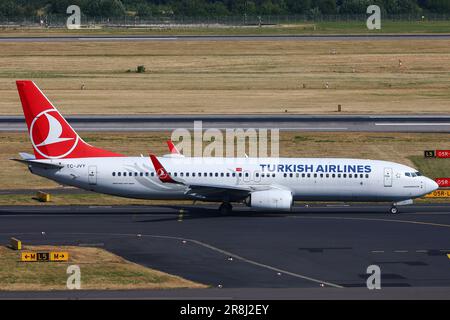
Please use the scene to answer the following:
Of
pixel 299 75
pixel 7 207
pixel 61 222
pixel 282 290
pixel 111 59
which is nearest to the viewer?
pixel 282 290

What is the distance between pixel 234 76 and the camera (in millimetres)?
130500

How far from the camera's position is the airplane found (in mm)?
58188

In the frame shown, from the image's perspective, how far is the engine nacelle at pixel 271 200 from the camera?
5694 cm

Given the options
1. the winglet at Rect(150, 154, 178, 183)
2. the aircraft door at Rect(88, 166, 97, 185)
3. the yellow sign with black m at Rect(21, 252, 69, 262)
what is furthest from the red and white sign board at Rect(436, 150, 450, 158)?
the yellow sign with black m at Rect(21, 252, 69, 262)

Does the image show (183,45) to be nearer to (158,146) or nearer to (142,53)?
(142,53)

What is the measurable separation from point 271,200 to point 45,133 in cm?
1475

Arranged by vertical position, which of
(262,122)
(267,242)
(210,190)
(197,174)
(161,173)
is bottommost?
(267,242)

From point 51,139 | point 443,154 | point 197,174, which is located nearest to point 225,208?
point 197,174

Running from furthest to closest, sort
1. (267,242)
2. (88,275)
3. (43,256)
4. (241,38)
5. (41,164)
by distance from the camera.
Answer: (241,38)
(41,164)
(267,242)
(43,256)
(88,275)

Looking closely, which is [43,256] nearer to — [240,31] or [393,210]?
[393,210]

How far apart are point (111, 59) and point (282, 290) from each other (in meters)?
114

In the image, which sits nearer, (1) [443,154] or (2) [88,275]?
(2) [88,275]

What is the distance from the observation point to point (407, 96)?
11262cm
